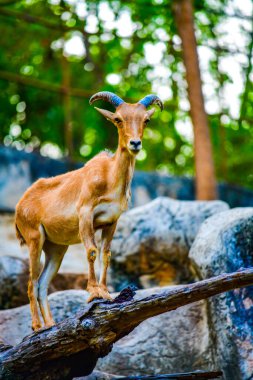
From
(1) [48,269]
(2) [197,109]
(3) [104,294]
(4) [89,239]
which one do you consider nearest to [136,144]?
(4) [89,239]

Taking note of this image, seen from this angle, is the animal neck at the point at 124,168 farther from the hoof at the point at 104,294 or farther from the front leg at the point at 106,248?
the hoof at the point at 104,294

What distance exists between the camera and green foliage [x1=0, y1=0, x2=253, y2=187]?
17656 mm

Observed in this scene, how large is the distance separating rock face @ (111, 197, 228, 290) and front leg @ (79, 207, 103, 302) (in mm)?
4380

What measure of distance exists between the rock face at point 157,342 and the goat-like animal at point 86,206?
0.95 meters

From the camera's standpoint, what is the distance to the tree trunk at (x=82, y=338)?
21.5 ft

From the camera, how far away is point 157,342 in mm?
8656

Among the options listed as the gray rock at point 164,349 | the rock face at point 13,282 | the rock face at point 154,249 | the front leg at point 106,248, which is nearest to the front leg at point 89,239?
the front leg at point 106,248

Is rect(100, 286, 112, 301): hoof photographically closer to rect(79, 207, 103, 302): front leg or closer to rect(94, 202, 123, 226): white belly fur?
rect(79, 207, 103, 302): front leg

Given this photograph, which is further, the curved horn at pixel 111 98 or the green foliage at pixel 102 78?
the green foliage at pixel 102 78

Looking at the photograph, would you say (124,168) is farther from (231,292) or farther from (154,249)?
(154,249)

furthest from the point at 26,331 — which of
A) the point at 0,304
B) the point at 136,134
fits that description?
the point at 136,134

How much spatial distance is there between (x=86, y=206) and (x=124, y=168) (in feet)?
1.81

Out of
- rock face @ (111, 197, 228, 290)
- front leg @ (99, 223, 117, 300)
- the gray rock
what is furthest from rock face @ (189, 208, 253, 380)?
rock face @ (111, 197, 228, 290)

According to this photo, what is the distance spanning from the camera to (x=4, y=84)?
67.9 ft
